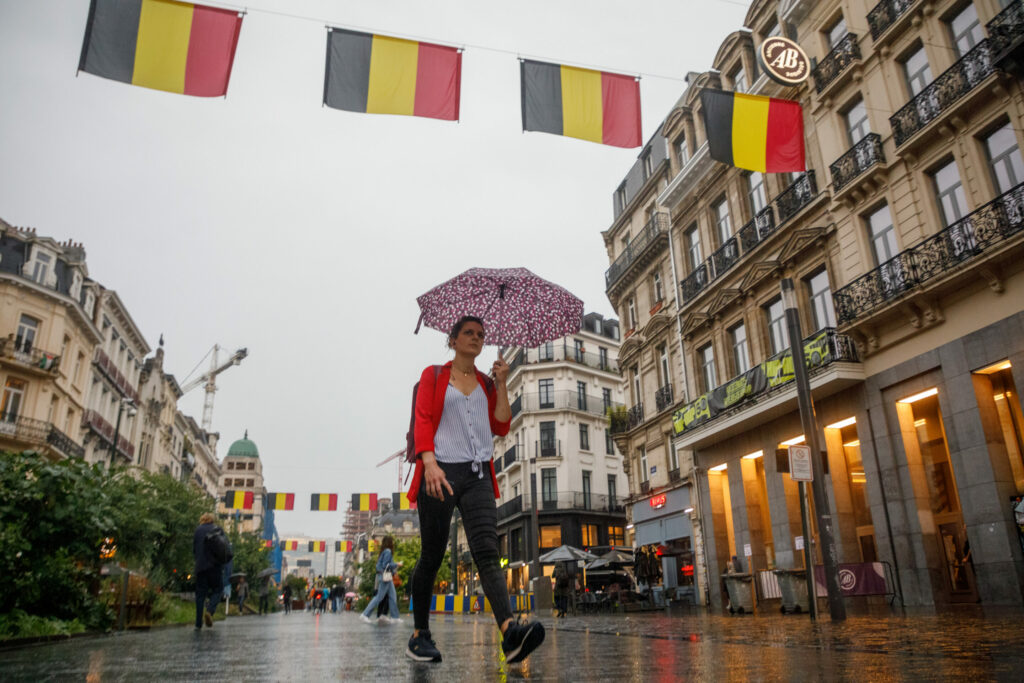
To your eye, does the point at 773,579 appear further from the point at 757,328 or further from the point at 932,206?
the point at 932,206

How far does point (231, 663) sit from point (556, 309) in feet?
11.0

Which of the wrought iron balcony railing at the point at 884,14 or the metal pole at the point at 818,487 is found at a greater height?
the wrought iron balcony railing at the point at 884,14

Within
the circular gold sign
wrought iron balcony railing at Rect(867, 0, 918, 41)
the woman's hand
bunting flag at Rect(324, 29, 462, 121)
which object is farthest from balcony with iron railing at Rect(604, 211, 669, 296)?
the woman's hand

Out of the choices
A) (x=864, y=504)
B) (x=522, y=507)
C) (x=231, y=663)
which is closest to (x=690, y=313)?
(x=864, y=504)

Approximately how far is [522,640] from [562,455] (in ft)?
144

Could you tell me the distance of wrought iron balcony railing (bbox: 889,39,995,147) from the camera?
13737mm

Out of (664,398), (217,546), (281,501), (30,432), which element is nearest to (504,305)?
(217,546)

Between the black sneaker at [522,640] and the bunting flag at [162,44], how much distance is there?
8.79 metres

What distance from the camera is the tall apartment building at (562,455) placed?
149 feet

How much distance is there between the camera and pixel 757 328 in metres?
20.4

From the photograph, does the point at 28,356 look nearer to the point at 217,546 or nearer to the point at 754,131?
the point at 217,546

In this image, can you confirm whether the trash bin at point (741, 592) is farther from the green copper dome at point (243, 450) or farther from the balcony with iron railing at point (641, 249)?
the green copper dome at point (243, 450)

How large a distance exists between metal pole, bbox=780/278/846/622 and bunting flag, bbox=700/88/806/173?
7.30ft

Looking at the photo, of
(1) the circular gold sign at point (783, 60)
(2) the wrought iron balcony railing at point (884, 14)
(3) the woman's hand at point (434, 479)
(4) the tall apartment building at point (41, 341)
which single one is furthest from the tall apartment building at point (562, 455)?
(3) the woman's hand at point (434, 479)
